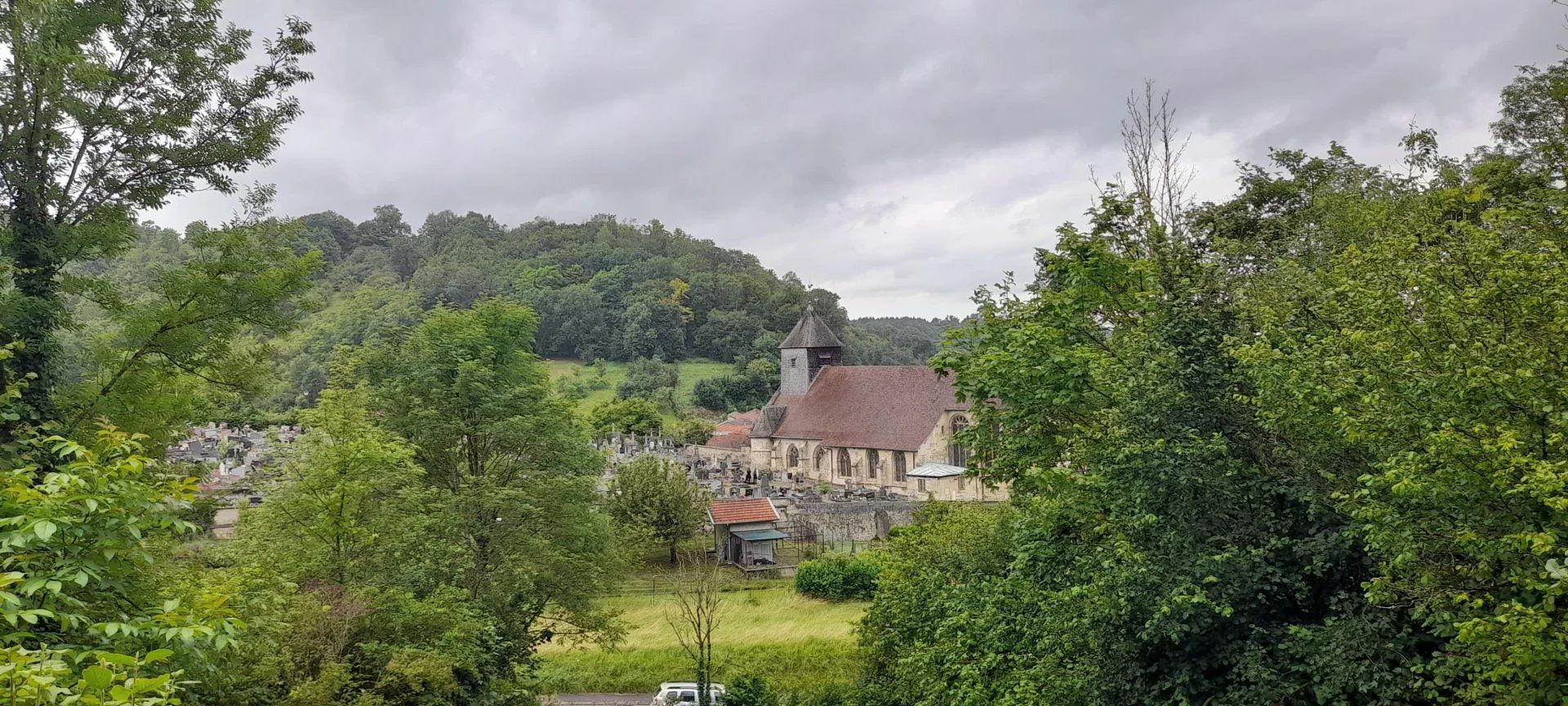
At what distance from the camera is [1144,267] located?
1092 cm

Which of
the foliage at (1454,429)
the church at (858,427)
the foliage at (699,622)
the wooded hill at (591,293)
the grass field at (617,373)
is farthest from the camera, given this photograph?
the wooded hill at (591,293)

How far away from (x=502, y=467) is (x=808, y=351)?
127 feet

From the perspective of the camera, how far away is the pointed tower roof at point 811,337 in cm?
5672

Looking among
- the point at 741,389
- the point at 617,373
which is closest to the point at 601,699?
the point at 741,389

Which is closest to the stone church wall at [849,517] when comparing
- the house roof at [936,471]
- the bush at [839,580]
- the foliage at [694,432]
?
the house roof at [936,471]

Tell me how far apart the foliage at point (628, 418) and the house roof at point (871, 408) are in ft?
36.2

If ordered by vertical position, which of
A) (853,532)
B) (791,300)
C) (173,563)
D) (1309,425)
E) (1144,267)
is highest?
(791,300)

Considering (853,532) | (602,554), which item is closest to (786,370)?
(853,532)

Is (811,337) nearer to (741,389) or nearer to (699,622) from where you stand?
(741,389)

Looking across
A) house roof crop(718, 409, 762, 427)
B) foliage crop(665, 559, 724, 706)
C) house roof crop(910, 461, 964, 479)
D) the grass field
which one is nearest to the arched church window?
house roof crop(910, 461, 964, 479)

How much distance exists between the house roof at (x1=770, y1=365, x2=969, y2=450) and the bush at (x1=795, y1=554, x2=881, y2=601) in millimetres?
18235

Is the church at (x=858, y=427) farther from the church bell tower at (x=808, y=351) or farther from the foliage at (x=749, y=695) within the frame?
the foliage at (x=749, y=695)

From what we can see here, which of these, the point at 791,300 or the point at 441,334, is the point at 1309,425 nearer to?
the point at 441,334

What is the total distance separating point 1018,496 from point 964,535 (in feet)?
12.1
